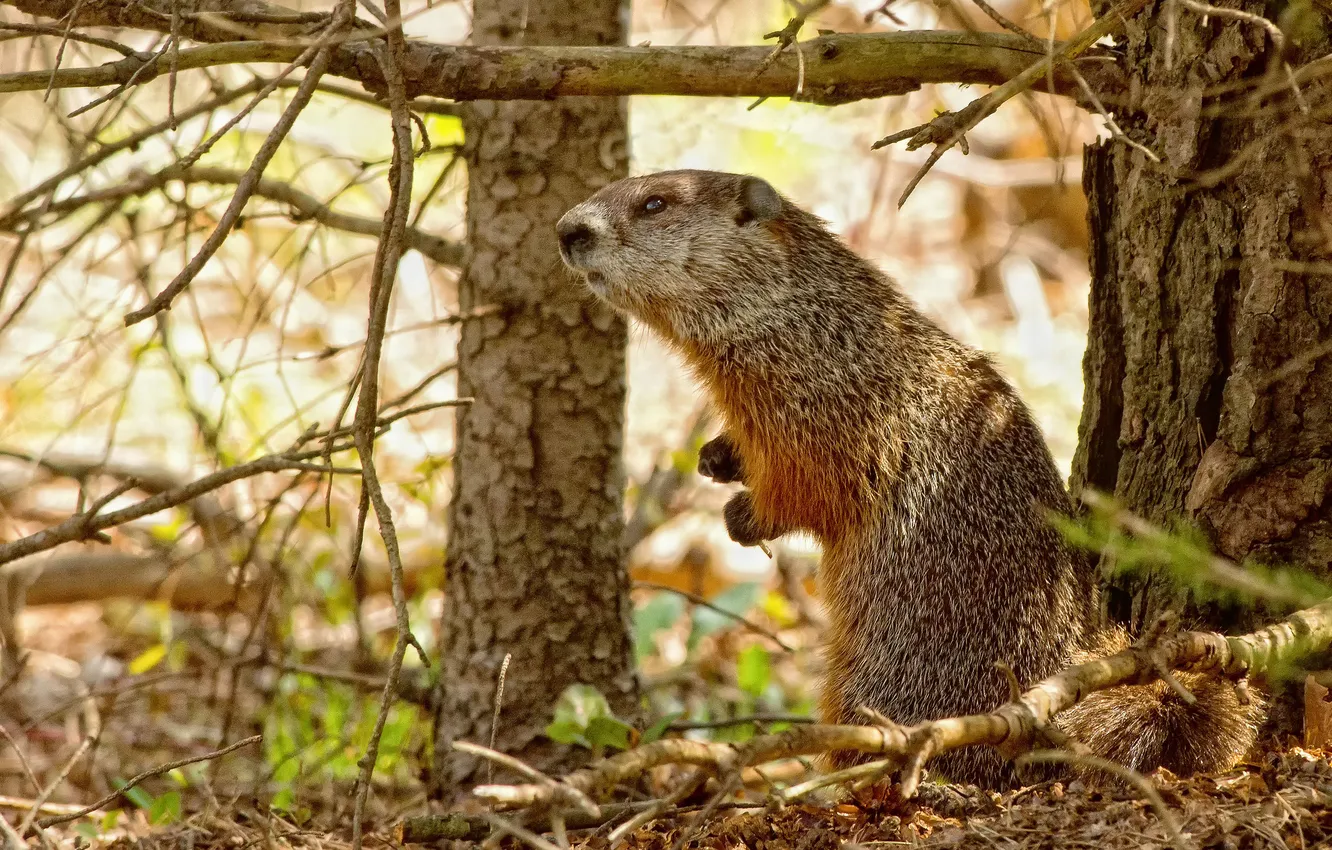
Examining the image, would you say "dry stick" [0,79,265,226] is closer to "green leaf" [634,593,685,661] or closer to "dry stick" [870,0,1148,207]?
"dry stick" [870,0,1148,207]

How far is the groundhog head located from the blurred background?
1.12 feet

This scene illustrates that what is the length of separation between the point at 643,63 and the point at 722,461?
1.71m

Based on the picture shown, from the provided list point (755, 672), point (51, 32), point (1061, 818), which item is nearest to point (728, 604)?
point (755, 672)

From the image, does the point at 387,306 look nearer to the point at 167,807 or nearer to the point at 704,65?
the point at 704,65

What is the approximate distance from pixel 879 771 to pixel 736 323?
219cm

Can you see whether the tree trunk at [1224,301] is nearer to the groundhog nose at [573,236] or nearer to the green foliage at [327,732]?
the groundhog nose at [573,236]

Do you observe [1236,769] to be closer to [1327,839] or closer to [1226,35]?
[1327,839]

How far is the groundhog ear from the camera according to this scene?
4.34 m

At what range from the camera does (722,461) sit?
14.8ft

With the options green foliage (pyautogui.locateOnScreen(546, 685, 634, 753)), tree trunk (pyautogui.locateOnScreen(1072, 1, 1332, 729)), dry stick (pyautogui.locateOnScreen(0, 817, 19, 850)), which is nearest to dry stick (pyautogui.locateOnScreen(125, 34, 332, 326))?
dry stick (pyautogui.locateOnScreen(0, 817, 19, 850))

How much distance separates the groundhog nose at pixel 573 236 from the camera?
3.99 m

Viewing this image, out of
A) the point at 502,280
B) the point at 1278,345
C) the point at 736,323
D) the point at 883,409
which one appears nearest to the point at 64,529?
the point at 502,280

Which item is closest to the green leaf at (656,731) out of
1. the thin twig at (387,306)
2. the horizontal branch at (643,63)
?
the thin twig at (387,306)

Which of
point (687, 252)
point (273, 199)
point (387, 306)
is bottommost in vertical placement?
point (387, 306)
